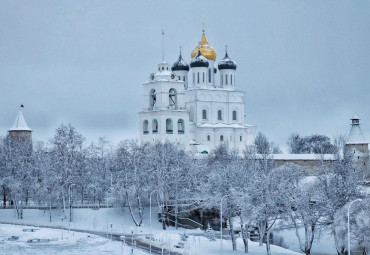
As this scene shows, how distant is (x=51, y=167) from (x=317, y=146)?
6000cm

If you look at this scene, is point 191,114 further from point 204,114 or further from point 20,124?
point 20,124

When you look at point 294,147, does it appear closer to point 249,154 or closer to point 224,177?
point 249,154

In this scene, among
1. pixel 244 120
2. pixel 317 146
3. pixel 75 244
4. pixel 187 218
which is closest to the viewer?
pixel 75 244

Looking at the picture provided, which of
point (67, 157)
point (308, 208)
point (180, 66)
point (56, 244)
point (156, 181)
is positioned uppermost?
point (180, 66)

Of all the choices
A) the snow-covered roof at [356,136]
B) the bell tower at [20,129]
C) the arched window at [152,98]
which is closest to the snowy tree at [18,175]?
the bell tower at [20,129]

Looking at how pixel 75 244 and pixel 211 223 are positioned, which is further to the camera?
pixel 211 223

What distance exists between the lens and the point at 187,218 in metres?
59.8

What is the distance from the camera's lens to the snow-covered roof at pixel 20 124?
8288cm

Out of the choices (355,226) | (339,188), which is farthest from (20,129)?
(355,226)

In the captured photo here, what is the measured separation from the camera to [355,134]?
79875 mm

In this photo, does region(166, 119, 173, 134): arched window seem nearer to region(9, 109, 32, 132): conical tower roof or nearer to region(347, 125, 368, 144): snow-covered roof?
region(9, 109, 32, 132): conical tower roof

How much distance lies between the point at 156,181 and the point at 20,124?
2850 cm

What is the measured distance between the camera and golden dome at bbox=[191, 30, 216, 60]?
98.2m

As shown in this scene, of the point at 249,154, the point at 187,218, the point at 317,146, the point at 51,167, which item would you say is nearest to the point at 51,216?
the point at 51,167
